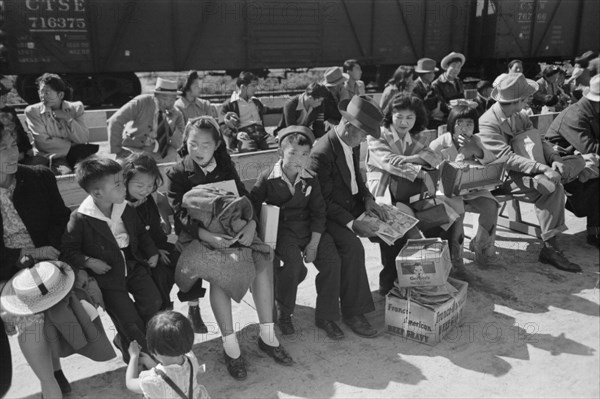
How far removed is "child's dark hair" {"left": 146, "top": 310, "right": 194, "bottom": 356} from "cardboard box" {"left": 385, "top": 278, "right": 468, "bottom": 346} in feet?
5.72

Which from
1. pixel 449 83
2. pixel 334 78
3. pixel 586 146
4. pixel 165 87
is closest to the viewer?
pixel 586 146

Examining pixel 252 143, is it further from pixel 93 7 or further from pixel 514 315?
pixel 93 7

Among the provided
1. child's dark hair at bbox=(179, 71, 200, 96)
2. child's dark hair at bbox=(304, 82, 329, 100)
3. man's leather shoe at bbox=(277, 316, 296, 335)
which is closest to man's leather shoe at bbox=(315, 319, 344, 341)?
man's leather shoe at bbox=(277, 316, 296, 335)

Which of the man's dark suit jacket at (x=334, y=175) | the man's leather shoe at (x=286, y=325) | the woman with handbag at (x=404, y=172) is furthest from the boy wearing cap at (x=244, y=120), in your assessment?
the man's leather shoe at (x=286, y=325)

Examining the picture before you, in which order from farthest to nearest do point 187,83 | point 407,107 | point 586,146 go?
point 187,83
point 586,146
point 407,107

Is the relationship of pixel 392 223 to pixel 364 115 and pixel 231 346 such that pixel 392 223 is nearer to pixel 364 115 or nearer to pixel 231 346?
pixel 364 115

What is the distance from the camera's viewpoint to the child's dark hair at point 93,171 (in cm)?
291

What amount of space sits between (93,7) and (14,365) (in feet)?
33.2

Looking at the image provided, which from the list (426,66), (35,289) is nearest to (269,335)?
(35,289)

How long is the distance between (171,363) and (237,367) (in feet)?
2.87

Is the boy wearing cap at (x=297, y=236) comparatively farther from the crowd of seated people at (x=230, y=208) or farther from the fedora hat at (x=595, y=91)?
the fedora hat at (x=595, y=91)

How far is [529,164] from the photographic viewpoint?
15.7 feet

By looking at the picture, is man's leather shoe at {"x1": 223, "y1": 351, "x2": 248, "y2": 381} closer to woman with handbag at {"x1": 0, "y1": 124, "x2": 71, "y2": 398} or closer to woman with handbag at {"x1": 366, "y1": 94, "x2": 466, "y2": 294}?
woman with handbag at {"x1": 0, "y1": 124, "x2": 71, "y2": 398}

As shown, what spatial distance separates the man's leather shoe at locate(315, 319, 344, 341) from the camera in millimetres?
3625
